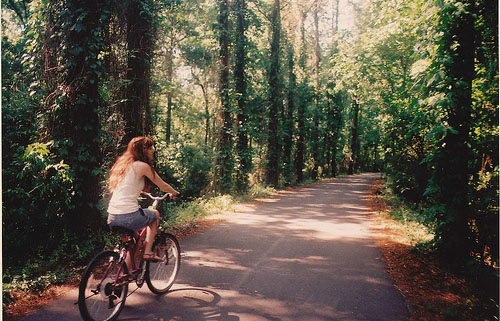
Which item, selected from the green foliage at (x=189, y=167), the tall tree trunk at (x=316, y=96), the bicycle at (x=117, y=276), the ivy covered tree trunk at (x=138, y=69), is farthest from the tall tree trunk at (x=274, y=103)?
the bicycle at (x=117, y=276)

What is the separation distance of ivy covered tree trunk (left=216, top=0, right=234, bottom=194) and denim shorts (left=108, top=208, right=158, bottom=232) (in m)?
11.4

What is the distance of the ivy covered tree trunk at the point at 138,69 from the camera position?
8398 mm

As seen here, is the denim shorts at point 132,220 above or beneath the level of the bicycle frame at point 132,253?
above

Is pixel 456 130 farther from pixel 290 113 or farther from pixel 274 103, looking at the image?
pixel 290 113

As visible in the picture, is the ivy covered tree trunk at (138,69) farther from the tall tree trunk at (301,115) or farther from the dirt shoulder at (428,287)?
the tall tree trunk at (301,115)

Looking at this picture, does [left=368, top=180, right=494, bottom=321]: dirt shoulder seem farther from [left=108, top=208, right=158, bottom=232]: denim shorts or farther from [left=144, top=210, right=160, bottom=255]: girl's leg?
[left=108, top=208, right=158, bottom=232]: denim shorts

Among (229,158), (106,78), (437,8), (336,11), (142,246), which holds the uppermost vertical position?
(336,11)

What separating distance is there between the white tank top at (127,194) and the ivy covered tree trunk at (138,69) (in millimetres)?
4397

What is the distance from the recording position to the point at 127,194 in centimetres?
420

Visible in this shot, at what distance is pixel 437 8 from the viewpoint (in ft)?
19.1

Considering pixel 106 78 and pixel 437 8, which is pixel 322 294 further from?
pixel 106 78

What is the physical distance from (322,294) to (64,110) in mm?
5709

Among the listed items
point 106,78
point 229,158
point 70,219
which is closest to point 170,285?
point 70,219

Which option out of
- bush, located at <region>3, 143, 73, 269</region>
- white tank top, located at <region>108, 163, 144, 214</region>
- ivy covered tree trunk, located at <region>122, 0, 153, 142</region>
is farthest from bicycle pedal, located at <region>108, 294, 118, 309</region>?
ivy covered tree trunk, located at <region>122, 0, 153, 142</region>
